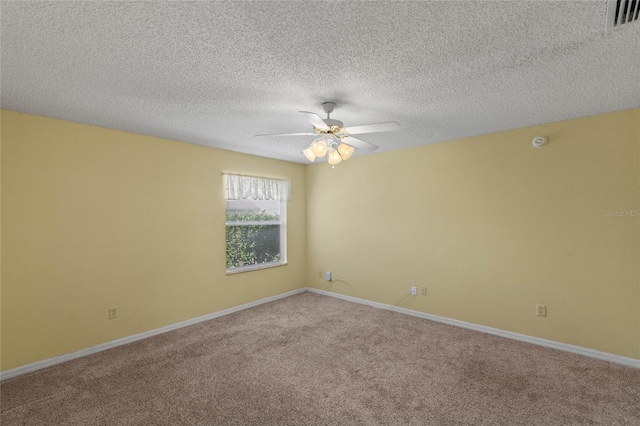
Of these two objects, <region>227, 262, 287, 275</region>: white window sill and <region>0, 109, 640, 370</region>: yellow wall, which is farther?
<region>227, 262, 287, 275</region>: white window sill

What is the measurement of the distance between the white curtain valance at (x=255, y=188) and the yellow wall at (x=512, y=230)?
1030 millimetres

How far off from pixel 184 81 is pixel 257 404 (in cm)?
240

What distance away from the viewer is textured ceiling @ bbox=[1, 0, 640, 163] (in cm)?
144

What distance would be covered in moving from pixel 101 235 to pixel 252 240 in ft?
6.70

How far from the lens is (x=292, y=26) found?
1.53 meters

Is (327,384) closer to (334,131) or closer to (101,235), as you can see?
(334,131)

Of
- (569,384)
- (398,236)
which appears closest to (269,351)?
(398,236)

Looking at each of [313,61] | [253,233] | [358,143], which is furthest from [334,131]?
[253,233]

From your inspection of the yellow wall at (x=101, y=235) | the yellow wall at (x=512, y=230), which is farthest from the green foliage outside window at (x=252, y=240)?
the yellow wall at (x=512, y=230)

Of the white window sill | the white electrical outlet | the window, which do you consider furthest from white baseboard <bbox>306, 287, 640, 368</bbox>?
the white electrical outlet

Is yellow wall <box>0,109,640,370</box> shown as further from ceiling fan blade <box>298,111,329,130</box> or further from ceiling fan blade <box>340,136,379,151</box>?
ceiling fan blade <box>298,111,329,130</box>

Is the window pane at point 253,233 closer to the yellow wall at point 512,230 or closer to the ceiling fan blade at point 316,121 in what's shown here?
the yellow wall at point 512,230

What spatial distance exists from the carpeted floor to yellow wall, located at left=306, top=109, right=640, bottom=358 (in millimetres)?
414

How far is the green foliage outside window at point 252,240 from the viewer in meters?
4.47
